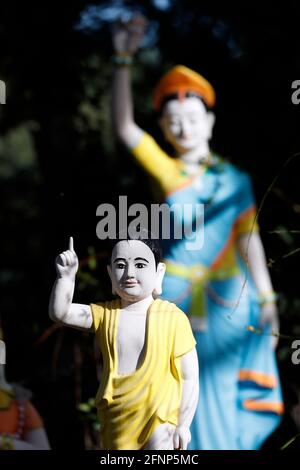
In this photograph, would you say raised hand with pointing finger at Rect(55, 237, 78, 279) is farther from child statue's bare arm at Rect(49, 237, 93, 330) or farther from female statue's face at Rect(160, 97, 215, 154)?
female statue's face at Rect(160, 97, 215, 154)

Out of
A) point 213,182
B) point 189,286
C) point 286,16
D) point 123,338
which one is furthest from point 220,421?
point 286,16

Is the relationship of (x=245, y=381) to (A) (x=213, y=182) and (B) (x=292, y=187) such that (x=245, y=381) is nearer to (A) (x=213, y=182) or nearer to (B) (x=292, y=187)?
(A) (x=213, y=182)

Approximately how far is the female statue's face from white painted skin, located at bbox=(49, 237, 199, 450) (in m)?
1.46

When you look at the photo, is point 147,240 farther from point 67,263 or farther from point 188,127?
point 188,127

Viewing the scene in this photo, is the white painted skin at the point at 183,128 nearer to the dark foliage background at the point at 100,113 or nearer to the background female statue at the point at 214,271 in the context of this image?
the background female statue at the point at 214,271

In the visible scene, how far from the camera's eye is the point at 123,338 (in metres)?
1.92

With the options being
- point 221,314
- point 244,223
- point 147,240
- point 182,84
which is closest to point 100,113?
point 182,84

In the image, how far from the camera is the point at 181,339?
6.35ft

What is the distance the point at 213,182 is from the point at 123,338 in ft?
4.80

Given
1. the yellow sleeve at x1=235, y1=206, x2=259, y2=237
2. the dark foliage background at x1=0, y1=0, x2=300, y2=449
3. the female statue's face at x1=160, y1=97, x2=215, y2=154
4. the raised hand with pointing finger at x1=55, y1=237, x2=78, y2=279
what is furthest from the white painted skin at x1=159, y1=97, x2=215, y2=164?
the raised hand with pointing finger at x1=55, y1=237, x2=78, y2=279

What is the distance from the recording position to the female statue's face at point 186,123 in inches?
131

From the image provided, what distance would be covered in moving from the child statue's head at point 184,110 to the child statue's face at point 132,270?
4.80ft
